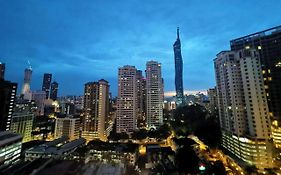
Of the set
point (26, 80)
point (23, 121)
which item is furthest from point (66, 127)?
point (26, 80)

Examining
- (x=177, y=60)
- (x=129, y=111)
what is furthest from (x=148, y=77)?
(x=177, y=60)

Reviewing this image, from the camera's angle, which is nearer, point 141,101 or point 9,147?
point 9,147

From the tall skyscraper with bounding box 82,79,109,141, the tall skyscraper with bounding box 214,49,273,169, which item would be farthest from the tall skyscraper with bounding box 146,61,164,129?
the tall skyscraper with bounding box 214,49,273,169

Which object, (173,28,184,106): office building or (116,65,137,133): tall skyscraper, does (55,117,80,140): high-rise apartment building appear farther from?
(173,28,184,106): office building

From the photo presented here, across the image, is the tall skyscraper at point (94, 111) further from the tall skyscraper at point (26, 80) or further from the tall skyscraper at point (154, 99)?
the tall skyscraper at point (26, 80)

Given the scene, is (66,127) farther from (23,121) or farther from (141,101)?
(141,101)

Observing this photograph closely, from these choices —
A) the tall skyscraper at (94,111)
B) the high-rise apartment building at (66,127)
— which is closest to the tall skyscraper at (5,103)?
the high-rise apartment building at (66,127)
